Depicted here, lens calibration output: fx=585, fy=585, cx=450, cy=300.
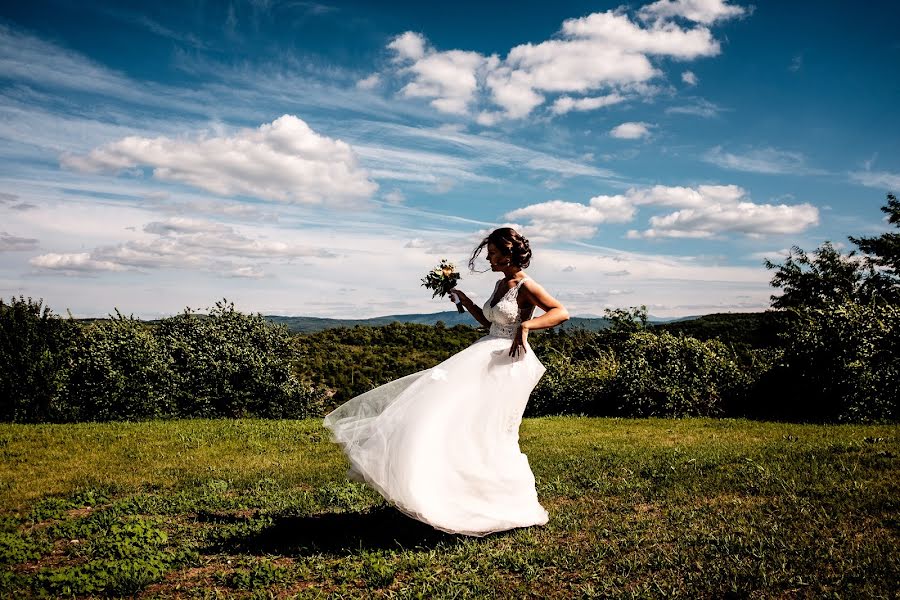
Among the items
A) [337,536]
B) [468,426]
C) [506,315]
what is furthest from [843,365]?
[337,536]

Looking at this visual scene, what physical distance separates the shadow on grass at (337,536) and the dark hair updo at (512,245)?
A: 3105 millimetres

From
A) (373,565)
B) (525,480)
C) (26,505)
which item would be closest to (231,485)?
(26,505)

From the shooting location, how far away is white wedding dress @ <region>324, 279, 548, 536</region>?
5754mm

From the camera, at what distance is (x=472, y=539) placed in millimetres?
6230

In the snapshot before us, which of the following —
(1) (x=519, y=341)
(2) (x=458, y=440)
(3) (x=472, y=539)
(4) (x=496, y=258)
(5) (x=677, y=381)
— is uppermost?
(4) (x=496, y=258)

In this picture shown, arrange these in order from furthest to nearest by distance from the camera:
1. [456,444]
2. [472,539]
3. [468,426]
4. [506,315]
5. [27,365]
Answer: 1. [27,365]
2. [506,315]
3. [472,539]
4. [468,426]
5. [456,444]

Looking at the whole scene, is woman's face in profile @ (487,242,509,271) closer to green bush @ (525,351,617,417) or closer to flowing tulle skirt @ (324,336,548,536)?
flowing tulle skirt @ (324,336,548,536)

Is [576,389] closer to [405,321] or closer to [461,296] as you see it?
[461,296]

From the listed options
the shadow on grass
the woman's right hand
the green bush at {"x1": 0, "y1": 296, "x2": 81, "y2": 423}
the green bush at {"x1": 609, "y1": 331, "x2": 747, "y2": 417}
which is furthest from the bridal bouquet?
the green bush at {"x1": 0, "y1": 296, "x2": 81, "y2": 423}

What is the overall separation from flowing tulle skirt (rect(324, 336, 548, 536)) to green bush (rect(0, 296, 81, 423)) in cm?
1489

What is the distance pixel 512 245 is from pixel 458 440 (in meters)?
2.25

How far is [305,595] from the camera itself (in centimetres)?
517

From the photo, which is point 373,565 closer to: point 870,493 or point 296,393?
point 870,493

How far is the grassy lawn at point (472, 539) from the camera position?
5211 mm
